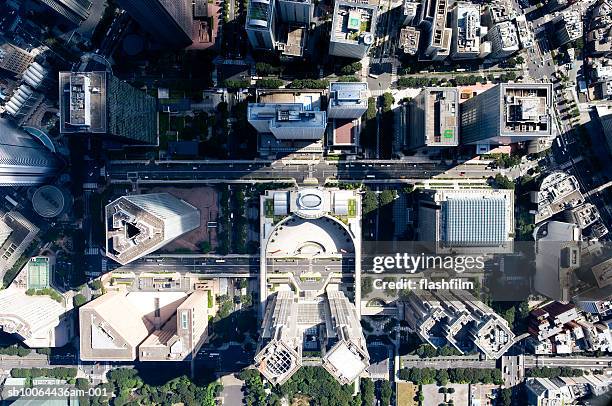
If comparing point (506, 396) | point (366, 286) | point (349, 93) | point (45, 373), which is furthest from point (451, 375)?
point (45, 373)

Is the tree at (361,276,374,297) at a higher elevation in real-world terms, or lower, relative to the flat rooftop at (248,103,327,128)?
lower

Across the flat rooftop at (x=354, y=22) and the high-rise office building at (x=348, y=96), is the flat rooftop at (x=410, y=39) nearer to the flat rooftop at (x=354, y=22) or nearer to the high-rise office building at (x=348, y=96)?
the flat rooftop at (x=354, y=22)

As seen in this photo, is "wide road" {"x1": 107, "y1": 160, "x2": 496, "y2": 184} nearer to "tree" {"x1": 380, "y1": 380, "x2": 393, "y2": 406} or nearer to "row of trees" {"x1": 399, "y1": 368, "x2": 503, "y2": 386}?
"row of trees" {"x1": 399, "y1": 368, "x2": 503, "y2": 386}

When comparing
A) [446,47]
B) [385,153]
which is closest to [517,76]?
[446,47]

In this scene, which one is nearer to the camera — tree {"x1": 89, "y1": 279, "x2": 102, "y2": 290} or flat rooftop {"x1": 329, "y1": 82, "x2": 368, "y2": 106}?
flat rooftop {"x1": 329, "y1": 82, "x2": 368, "y2": 106}

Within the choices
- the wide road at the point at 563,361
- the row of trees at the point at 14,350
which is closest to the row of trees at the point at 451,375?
the wide road at the point at 563,361

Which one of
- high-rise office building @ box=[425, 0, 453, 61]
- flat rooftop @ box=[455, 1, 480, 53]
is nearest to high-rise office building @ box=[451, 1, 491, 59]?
flat rooftop @ box=[455, 1, 480, 53]
